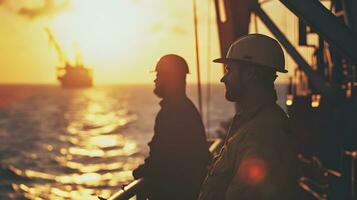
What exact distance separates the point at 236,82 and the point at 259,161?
1.58 ft

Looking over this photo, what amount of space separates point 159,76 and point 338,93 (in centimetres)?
432

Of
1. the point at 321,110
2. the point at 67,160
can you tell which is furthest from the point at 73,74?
the point at 321,110

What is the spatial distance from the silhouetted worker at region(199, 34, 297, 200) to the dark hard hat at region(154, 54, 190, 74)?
1.62 metres

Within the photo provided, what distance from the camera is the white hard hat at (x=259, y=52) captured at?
2711 millimetres

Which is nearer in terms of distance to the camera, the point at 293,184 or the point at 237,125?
the point at 293,184

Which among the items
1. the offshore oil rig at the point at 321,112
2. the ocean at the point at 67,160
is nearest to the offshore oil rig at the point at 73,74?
the ocean at the point at 67,160

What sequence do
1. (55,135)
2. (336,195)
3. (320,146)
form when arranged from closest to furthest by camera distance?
(336,195) < (320,146) < (55,135)

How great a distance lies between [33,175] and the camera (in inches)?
1879

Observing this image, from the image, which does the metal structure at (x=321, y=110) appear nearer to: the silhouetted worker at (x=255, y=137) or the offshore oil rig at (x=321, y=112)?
the offshore oil rig at (x=321, y=112)

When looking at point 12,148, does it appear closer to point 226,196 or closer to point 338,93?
point 338,93

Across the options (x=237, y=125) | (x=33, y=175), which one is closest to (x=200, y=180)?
(x=237, y=125)

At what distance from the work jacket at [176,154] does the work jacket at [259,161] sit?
74.1 inches

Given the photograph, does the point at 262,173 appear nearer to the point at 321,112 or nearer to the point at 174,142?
the point at 174,142

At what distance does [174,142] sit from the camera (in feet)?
15.1
